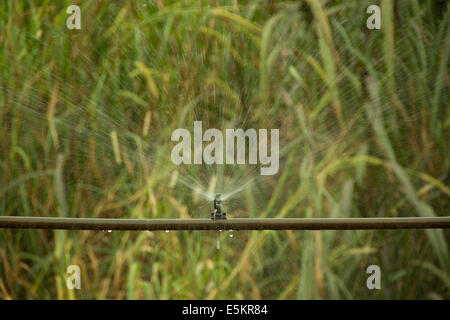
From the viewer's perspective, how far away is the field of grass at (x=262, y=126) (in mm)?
1225

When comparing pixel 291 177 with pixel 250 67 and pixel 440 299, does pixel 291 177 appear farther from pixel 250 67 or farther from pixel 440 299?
pixel 440 299

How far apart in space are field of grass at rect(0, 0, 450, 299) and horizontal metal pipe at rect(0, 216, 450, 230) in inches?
2.6

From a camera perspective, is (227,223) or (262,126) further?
(262,126)

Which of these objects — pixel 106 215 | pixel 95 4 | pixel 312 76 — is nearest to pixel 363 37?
pixel 312 76

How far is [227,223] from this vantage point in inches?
44.3

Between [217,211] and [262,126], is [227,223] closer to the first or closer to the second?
[217,211]

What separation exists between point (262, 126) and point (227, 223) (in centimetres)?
27

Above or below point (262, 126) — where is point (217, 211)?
below

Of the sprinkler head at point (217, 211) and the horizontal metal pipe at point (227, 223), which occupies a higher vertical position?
the sprinkler head at point (217, 211)

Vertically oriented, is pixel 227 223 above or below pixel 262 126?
below

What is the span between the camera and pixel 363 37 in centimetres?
122

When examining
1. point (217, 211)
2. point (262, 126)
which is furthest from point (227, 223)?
point (262, 126)

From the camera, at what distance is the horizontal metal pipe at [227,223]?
1126mm

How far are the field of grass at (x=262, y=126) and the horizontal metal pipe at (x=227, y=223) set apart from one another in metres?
0.07
